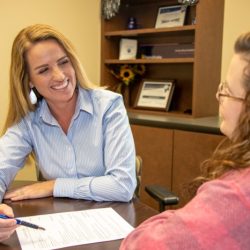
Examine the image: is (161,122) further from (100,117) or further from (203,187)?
(203,187)

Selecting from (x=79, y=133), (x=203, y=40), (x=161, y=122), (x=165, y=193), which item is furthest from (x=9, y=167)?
(x=203, y=40)

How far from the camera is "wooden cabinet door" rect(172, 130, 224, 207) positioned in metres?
2.41

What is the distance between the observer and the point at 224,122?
809mm

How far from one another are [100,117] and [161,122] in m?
1.06

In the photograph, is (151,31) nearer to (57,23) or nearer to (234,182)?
(57,23)

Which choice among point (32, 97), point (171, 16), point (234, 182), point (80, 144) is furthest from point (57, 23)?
point (234, 182)

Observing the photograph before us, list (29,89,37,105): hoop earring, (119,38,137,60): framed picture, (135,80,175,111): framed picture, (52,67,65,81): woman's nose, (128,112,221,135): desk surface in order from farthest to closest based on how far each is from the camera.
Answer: (119,38,137,60): framed picture, (135,80,175,111): framed picture, (128,112,221,135): desk surface, (29,89,37,105): hoop earring, (52,67,65,81): woman's nose

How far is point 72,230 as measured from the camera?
3.61ft

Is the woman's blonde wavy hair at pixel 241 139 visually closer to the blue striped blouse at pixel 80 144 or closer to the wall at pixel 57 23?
the blue striped blouse at pixel 80 144

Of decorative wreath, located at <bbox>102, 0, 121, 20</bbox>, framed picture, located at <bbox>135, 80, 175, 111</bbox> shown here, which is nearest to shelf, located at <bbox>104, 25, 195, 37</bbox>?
decorative wreath, located at <bbox>102, 0, 121, 20</bbox>

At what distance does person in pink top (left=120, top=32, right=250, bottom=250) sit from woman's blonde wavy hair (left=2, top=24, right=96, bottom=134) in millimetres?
990

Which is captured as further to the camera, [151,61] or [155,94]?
[155,94]

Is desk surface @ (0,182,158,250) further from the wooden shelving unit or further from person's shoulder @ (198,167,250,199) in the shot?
the wooden shelving unit

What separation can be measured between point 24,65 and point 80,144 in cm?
44
